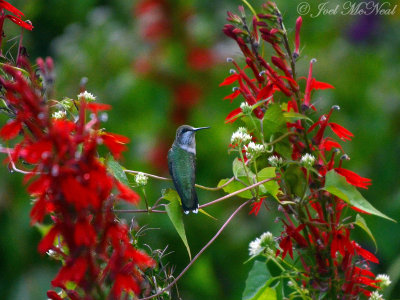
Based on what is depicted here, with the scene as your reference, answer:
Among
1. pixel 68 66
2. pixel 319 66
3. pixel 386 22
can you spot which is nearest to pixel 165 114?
pixel 68 66

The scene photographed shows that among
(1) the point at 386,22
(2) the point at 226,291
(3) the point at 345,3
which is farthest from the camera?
(1) the point at 386,22

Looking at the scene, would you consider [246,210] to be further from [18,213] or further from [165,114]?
[18,213]

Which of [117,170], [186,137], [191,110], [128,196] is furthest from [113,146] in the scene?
[191,110]

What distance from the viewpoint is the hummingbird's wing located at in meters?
1.04

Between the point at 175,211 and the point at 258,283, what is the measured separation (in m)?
0.18

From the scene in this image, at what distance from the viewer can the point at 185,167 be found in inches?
46.5

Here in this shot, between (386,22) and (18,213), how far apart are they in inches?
92.5

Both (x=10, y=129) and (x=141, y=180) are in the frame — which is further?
(x=141, y=180)

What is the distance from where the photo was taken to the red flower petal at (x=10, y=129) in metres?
0.76

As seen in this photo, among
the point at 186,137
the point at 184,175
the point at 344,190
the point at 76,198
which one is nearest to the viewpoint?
the point at 76,198

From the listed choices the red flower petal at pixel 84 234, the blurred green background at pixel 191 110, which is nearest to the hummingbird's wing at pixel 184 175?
the red flower petal at pixel 84 234

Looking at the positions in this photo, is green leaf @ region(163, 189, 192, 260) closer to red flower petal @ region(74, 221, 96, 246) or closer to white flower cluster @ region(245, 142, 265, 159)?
white flower cluster @ region(245, 142, 265, 159)

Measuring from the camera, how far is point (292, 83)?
0.99 m

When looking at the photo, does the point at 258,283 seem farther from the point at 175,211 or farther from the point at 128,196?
the point at 128,196
